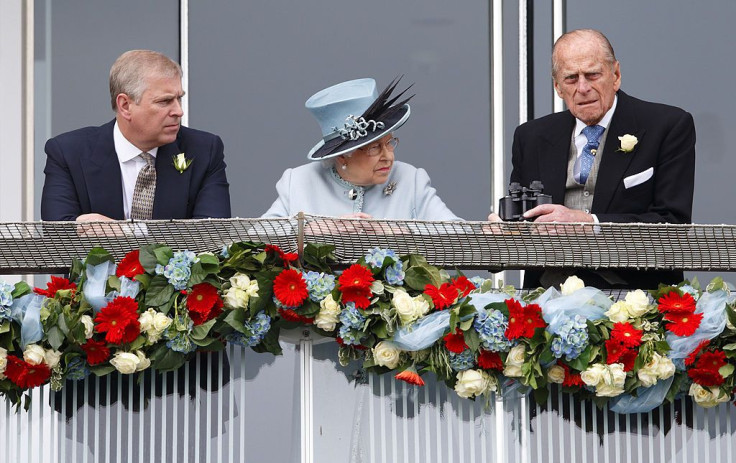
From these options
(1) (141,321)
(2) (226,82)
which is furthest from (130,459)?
(2) (226,82)

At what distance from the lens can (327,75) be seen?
278 inches

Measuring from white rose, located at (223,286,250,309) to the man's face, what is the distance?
3.86 feet

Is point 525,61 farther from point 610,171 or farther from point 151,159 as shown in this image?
point 151,159

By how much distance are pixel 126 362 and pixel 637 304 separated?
4.68ft

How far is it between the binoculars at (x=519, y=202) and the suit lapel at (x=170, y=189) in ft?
3.68

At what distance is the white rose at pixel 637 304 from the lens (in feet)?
13.8

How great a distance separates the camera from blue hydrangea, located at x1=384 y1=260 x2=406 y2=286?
166 inches

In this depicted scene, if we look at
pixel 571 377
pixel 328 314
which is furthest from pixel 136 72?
pixel 571 377

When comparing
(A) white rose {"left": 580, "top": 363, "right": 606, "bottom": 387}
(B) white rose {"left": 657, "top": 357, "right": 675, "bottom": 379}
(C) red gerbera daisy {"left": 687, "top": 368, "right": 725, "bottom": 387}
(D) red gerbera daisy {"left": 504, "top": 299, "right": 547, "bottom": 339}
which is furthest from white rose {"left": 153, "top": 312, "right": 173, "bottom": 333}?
(C) red gerbera daisy {"left": 687, "top": 368, "right": 725, "bottom": 387}

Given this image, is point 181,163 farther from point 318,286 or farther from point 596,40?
point 596,40

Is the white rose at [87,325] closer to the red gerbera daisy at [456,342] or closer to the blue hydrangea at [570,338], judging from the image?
the red gerbera daisy at [456,342]

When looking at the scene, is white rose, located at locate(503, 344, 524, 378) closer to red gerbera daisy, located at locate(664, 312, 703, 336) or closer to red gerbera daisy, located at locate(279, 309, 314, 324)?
red gerbera daisy, located at locate(664, 312, 703, 336)

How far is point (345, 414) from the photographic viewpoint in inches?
169

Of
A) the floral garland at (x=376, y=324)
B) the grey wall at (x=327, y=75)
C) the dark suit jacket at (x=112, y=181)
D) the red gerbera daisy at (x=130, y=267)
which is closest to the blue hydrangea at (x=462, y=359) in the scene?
the floral garland at (x=376, y=324)
